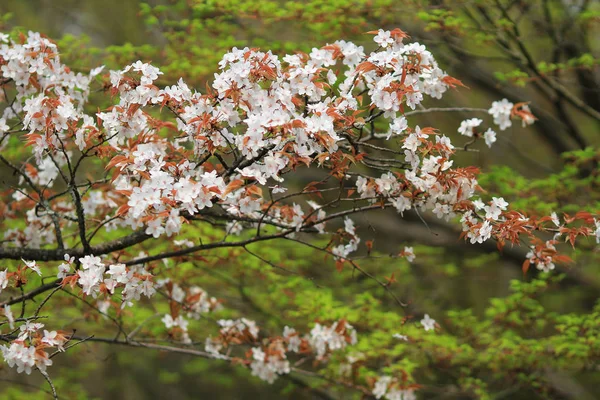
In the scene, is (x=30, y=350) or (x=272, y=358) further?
(x=272, y=358)

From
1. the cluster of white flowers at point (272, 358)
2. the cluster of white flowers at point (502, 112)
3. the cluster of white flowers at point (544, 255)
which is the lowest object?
the cluster of white flowers at point (544, 255)

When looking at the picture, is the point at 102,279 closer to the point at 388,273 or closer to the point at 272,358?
the point at 272,358

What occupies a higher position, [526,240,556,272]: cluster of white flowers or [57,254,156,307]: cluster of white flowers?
[57,254,156,307]: cluster of white flowers

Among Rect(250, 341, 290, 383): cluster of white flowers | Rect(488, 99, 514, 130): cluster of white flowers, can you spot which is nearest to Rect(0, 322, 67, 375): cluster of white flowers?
Rect(250, 341, 290, 383): cluster of white flowers

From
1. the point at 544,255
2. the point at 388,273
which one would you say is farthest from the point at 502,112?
the point at 388,273

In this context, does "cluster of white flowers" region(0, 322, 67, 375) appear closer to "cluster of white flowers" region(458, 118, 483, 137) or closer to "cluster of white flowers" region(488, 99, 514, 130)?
"cluster of white flowers" region(458, 118, 483, 137)

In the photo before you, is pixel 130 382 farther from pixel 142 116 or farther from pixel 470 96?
pixel 142 116

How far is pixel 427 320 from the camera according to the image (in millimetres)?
3934

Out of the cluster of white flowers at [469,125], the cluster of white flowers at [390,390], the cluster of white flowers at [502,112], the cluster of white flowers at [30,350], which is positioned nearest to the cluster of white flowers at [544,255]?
the cluster of white flowers at [469,125]

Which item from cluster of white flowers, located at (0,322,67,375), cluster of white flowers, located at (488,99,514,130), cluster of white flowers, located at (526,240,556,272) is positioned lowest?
cluster of white flowers, located at (526,240,556,272)

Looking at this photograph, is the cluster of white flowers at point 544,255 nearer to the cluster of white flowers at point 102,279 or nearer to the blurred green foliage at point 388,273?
the blurred green foliage at point 388,273

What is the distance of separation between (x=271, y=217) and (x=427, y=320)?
125 cm

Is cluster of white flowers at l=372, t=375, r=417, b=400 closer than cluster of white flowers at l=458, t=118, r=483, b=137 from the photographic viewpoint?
No

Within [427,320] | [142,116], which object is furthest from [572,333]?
[142,116]
